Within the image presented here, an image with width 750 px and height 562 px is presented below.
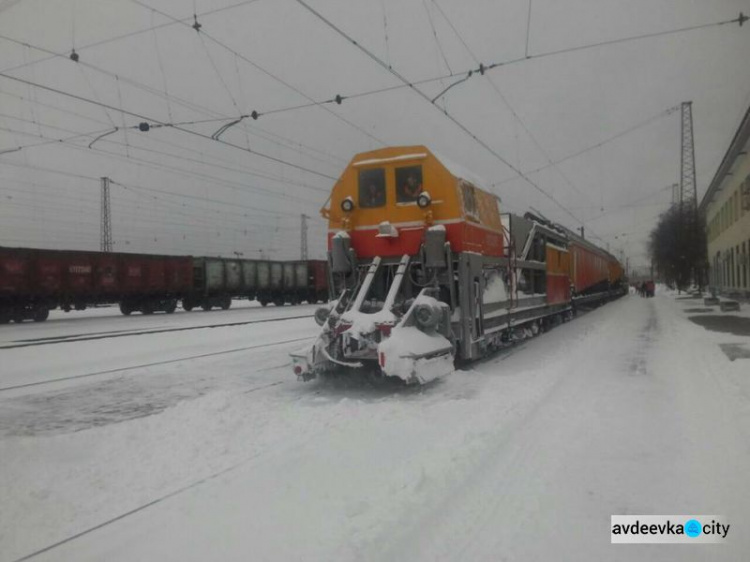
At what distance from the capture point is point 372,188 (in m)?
9.20

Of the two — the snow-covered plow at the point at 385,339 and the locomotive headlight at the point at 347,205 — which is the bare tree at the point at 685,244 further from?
the snow-covered plow at the point at 385,339

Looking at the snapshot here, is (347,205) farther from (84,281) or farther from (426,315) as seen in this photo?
(84,281)

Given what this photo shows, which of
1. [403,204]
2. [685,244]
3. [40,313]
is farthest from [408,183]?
[685,244]

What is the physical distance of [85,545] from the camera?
134 inches

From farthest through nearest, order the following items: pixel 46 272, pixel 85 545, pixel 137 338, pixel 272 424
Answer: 1. pixel 46 272
2. pixel 137 338
3. pixel 272 424
4. pixel 85 545

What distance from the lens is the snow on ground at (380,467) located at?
3328 millimetres

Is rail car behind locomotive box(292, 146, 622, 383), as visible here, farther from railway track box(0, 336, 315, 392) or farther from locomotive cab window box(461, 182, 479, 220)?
railway track box(0, 336, 315, 392)

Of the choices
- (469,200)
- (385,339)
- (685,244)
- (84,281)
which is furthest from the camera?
(685,244)

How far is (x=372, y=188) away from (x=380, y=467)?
5.67 metres

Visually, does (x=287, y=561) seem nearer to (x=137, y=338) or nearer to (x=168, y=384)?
(x=168, y=384)

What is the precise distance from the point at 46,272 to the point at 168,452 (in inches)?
903

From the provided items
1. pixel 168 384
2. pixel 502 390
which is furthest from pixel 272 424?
pixel 168 384

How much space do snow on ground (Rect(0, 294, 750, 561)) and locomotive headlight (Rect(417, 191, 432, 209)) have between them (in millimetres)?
2738

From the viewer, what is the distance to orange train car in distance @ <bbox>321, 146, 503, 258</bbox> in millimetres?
8555
